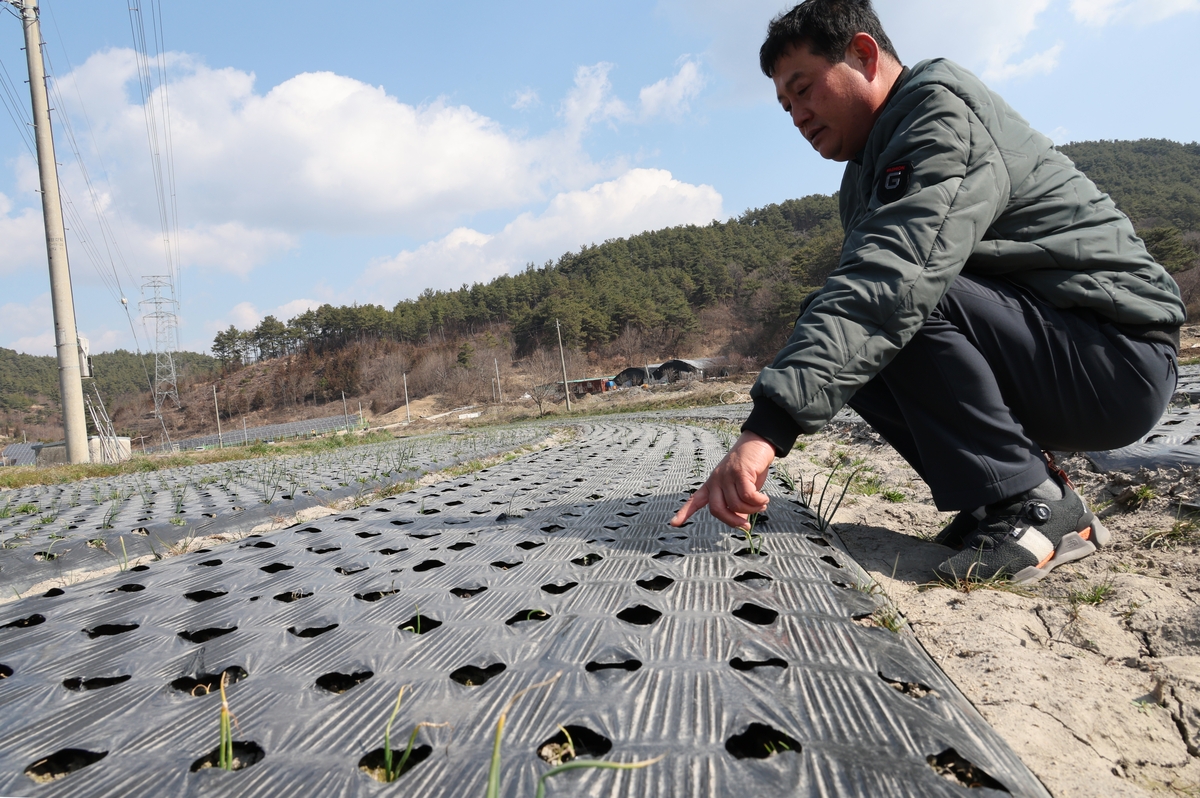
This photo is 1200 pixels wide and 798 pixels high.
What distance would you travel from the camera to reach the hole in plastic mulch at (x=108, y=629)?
4.51 ft

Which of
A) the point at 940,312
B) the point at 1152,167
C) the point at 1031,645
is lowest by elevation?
the point at 1031,645

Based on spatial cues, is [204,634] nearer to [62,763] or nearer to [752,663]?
[62,763]

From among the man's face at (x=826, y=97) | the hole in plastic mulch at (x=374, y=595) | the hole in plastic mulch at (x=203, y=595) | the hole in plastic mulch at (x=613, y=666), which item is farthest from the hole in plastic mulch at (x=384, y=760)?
the man's face at (x=826, y=97)

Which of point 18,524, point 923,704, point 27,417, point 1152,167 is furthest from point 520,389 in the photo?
point 27,417

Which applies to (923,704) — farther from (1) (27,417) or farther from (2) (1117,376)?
(1) (27,417)

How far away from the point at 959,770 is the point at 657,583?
31.0 inches

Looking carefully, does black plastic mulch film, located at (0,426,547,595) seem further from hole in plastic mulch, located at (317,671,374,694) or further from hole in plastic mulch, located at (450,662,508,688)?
hole in plastic mulch, located at (450,662,508,688)

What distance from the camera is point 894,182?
4.32 ft

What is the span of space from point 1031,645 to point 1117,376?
79 cm

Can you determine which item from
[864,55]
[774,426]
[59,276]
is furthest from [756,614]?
[59,276]

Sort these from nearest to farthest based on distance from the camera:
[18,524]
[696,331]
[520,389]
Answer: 1. [18,524]
2. [520,389]
3. [696,331]

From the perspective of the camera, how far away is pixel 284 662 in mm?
1125

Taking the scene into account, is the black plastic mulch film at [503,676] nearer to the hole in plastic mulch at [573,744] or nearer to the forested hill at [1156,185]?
the hole in plastic mulch at [573,744]

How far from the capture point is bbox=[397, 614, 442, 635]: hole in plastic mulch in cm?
126
